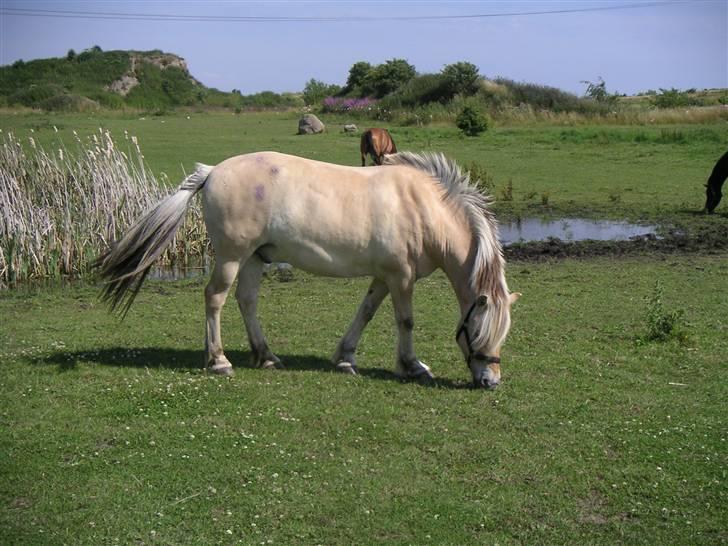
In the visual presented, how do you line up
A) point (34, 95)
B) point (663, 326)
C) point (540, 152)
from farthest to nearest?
point (34, 95) → point (540, 152) → point (663, 326)

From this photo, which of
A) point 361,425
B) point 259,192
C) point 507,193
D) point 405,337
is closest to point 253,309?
point 259,192

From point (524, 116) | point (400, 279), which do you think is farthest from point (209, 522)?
point (524, 116)

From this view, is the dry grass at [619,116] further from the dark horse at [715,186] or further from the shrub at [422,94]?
the dark horse at [715,186]

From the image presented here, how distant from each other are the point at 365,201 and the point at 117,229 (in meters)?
6.30

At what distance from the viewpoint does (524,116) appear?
35.5 metres

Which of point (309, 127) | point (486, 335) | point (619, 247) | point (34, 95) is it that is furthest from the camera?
point (34, 95)

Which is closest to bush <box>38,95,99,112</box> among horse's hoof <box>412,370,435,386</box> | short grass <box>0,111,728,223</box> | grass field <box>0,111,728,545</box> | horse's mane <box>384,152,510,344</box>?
short grass <box>0,111,728,223</box>

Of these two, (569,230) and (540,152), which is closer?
(569,230)

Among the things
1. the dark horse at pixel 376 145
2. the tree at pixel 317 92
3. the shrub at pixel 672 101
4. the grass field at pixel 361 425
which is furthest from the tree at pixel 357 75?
the grass field at pixel 361 425

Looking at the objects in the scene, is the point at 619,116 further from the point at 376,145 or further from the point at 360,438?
the point at 360,438

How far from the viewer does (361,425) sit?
659 centimetres

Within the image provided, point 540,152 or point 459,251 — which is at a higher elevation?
point 540,152

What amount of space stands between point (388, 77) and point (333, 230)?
42.8m

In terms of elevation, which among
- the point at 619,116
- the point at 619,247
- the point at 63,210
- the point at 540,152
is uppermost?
the point at 619,116
